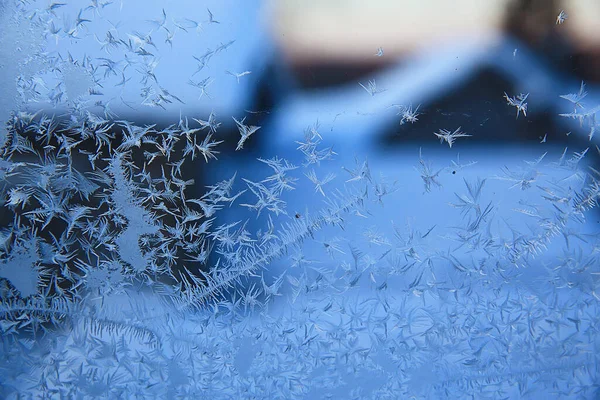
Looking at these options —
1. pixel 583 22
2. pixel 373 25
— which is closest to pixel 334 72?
pixel 373 25

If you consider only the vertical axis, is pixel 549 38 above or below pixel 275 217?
above

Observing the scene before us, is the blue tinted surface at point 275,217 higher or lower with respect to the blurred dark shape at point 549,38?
lower

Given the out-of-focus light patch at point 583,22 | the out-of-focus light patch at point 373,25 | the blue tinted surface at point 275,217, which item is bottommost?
the blue tinted surface at point 275,217

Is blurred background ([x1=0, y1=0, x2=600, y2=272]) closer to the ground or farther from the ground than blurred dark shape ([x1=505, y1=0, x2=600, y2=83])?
closer to the ground

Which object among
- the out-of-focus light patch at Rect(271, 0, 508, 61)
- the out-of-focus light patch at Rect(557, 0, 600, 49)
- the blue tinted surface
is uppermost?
the out-of-focus light patch at Rect(557, 0, 600, 49)

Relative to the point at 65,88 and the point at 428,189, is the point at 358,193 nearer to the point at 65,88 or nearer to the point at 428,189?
the point at 428,189

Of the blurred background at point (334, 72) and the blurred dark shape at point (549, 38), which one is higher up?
the blurred dark shape at point (549, 38)

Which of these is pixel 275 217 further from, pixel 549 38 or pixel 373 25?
pixel 549 38

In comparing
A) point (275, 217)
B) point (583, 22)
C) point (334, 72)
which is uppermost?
point (583, 22)

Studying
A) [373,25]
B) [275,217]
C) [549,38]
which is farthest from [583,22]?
[275,217]
